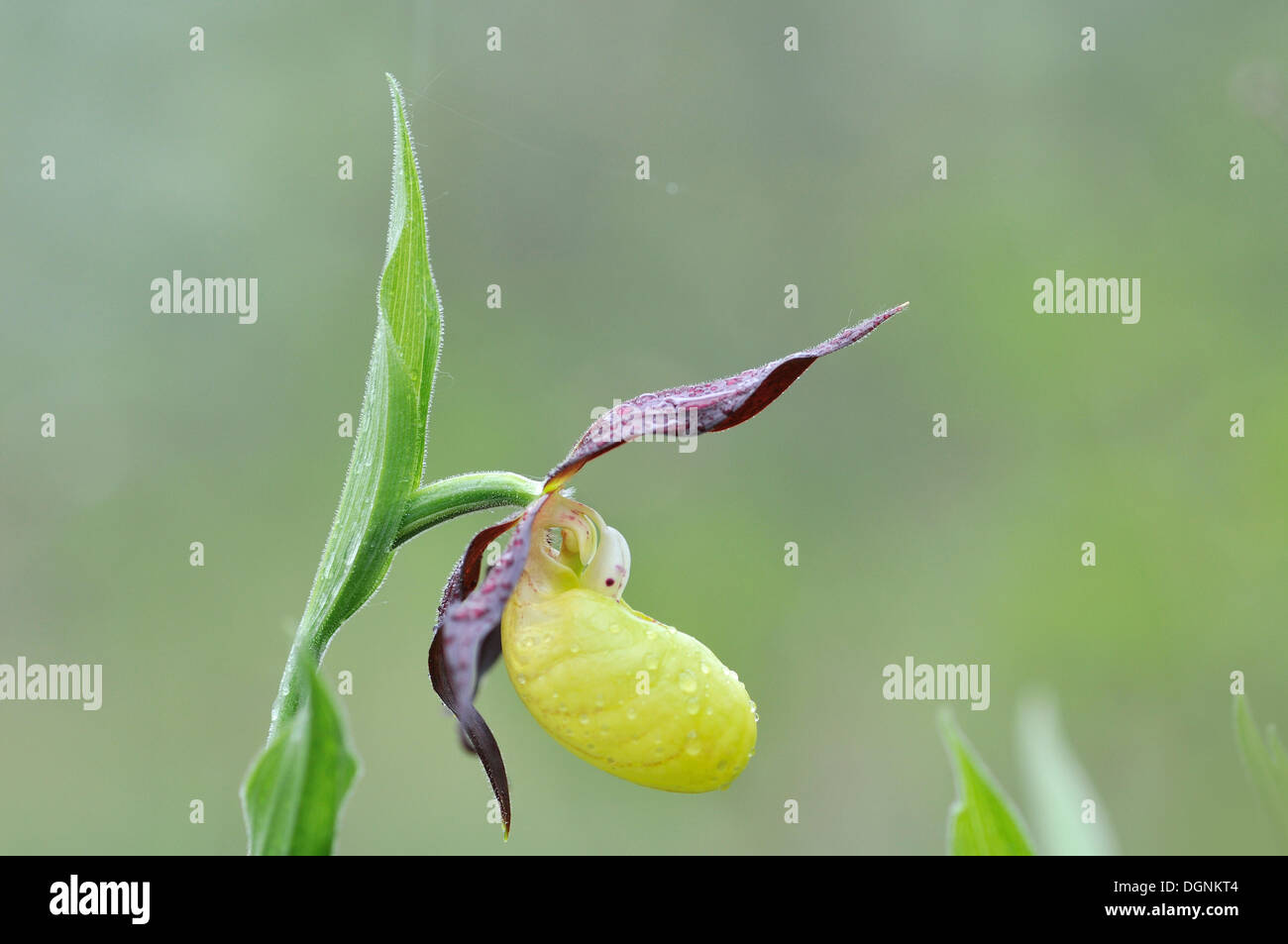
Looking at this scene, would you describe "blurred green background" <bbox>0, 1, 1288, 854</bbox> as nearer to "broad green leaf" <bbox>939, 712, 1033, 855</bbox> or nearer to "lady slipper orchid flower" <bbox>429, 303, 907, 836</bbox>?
"lady slipper orchid flower" <bbox>429, 303, 907, 836</bbox>

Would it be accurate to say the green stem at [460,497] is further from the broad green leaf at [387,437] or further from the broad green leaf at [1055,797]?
the broad green leaf at [1055,797]
